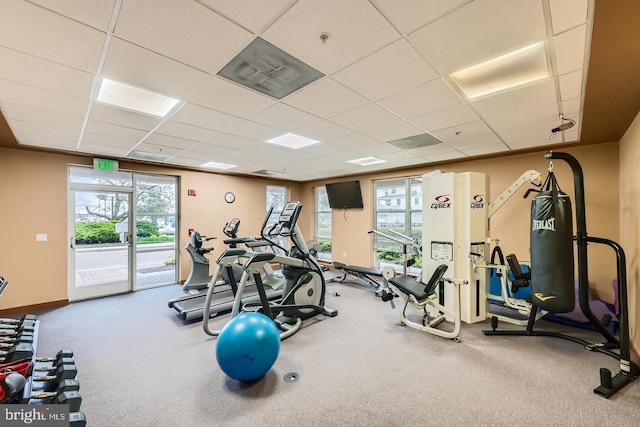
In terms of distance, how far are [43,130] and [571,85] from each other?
5.73 meters

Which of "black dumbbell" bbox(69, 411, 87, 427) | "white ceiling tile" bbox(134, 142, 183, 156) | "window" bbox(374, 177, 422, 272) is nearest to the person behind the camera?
"black dumbbell" bbox(69, 411, 87, 427)

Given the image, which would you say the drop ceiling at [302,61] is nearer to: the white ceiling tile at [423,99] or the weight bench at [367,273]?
the white ceiling tile at [423,99]

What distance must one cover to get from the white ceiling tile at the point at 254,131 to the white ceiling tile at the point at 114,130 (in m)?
1.24

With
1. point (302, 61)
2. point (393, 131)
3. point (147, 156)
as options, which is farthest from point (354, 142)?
point (147, 156)

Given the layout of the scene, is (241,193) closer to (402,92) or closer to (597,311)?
(402,92)

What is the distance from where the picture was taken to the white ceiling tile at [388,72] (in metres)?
1.87

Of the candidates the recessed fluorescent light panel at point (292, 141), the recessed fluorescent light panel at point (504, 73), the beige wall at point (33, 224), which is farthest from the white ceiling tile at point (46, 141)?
the recessed fluorescent light panel at point (504, 73)

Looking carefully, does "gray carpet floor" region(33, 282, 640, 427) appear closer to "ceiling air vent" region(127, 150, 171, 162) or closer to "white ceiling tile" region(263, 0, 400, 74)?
"white ceiling tile" region(263, 0, 400, 74)

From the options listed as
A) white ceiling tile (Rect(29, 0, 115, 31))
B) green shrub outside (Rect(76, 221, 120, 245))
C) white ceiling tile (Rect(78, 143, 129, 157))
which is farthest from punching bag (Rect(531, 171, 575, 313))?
green shrub outside (Rect(76, 221, 120, 245))

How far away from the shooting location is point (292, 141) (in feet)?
13.4

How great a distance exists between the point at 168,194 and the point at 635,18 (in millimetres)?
6841

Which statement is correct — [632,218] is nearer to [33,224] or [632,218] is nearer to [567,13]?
[567,13]

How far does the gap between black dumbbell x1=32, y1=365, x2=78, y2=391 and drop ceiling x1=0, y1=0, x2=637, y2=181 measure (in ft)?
7.41

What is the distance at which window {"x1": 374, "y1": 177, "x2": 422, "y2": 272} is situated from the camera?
637 centimetres
